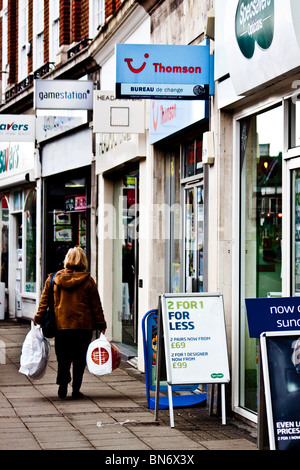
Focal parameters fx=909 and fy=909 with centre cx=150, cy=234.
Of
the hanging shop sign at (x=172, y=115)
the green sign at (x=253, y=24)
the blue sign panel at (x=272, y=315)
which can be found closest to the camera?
the blue sign panel at (x=272, y=315)

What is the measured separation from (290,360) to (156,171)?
6.17 m

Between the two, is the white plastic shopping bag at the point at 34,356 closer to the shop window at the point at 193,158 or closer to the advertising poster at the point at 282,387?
the shop window at the point at 193,158

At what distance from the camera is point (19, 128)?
54.8 feet

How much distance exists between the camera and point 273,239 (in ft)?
27.5

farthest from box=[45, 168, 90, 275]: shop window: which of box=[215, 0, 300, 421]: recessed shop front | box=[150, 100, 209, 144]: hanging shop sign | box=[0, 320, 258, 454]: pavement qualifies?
box=[215, 0, 300, 421]: recessed shop front

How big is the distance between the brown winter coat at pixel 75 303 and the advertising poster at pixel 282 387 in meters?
4.29

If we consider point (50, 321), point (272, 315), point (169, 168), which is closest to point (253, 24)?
point (272, 315)

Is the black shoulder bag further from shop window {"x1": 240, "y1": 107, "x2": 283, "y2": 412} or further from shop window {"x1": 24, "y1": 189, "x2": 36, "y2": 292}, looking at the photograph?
shop window {"x1": 24, "y1": 189, "x2": 36, "y2": 292}

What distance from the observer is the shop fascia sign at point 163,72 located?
919 cm

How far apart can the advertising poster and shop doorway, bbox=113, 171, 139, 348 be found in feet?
23.7

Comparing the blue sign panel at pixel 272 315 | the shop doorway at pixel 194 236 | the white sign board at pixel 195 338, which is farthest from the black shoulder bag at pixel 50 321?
the blue sign panel at pixel 272 315

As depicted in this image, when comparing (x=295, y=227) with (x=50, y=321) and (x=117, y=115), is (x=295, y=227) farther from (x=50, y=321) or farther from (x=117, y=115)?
(x=117, y=115)

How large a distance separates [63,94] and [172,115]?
3391 millimetres
